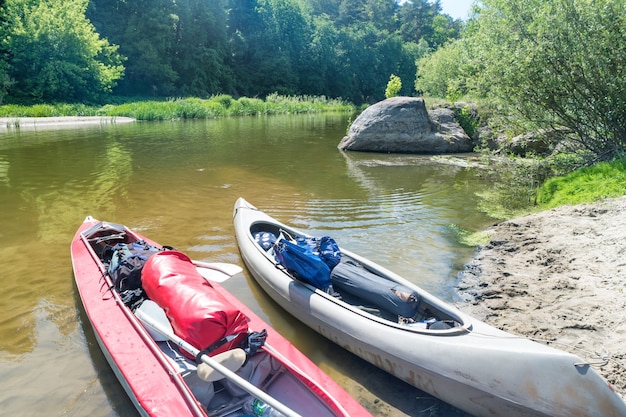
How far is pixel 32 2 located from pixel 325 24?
41.8 m

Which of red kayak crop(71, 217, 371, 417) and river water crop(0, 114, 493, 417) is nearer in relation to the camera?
red kayak crop(71, 217, 371, 417)

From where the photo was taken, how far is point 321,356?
4508 mm

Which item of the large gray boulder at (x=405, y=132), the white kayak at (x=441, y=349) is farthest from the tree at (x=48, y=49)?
the white kayak at (x=441, y=349)

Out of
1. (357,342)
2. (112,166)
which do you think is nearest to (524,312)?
(357,342)

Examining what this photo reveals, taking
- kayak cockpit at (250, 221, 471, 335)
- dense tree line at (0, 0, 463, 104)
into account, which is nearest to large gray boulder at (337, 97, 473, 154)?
kayak cockpit at (250, 221, 471, 335)

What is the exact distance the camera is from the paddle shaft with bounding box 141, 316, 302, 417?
2.93m

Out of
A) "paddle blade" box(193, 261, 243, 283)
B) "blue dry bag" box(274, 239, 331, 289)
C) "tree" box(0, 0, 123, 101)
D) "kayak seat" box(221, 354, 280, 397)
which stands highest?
"tree" box(0, 0, 123, 101)

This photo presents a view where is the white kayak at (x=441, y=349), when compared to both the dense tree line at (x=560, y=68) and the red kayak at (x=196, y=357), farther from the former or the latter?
the dense tree line at (x=560, y=68)

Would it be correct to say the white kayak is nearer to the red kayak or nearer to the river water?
the river water

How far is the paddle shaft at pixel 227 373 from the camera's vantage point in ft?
9.62

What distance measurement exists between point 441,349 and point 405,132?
14.1 metres

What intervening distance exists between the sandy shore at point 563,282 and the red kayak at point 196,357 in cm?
213

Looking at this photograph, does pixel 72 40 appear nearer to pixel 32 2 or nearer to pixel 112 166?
pixel 32 2

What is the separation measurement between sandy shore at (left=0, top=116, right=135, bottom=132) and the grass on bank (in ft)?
3.64
